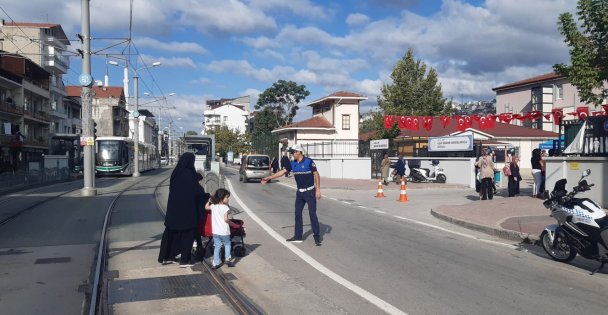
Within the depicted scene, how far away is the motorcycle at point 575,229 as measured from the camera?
26.8 ft

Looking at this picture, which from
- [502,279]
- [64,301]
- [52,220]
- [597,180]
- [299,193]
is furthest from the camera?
[597,180]

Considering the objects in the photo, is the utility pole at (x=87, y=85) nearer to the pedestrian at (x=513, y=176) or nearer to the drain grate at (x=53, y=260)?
the drain grate at (x=53, y=260)

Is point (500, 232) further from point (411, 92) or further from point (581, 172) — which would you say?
point (411, 92)

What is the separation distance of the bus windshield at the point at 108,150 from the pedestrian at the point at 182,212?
36.8m

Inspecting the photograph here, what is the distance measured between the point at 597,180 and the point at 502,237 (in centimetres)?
588

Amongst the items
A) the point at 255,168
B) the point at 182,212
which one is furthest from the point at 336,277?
the point at 255,168

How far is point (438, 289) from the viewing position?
719 centimetres

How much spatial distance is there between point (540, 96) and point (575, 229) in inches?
2396

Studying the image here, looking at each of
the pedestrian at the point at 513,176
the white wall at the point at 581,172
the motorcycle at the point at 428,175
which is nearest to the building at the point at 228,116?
the motorcycle at the point at 428,175

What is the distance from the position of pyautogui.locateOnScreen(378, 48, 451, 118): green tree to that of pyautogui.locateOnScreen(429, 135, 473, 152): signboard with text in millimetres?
15777

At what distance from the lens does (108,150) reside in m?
43.2

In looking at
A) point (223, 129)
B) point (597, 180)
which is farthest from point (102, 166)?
point (223, 129)

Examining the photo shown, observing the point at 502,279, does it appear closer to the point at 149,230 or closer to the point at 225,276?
the point at 225,276

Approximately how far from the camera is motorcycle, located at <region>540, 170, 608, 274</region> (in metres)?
8.16
